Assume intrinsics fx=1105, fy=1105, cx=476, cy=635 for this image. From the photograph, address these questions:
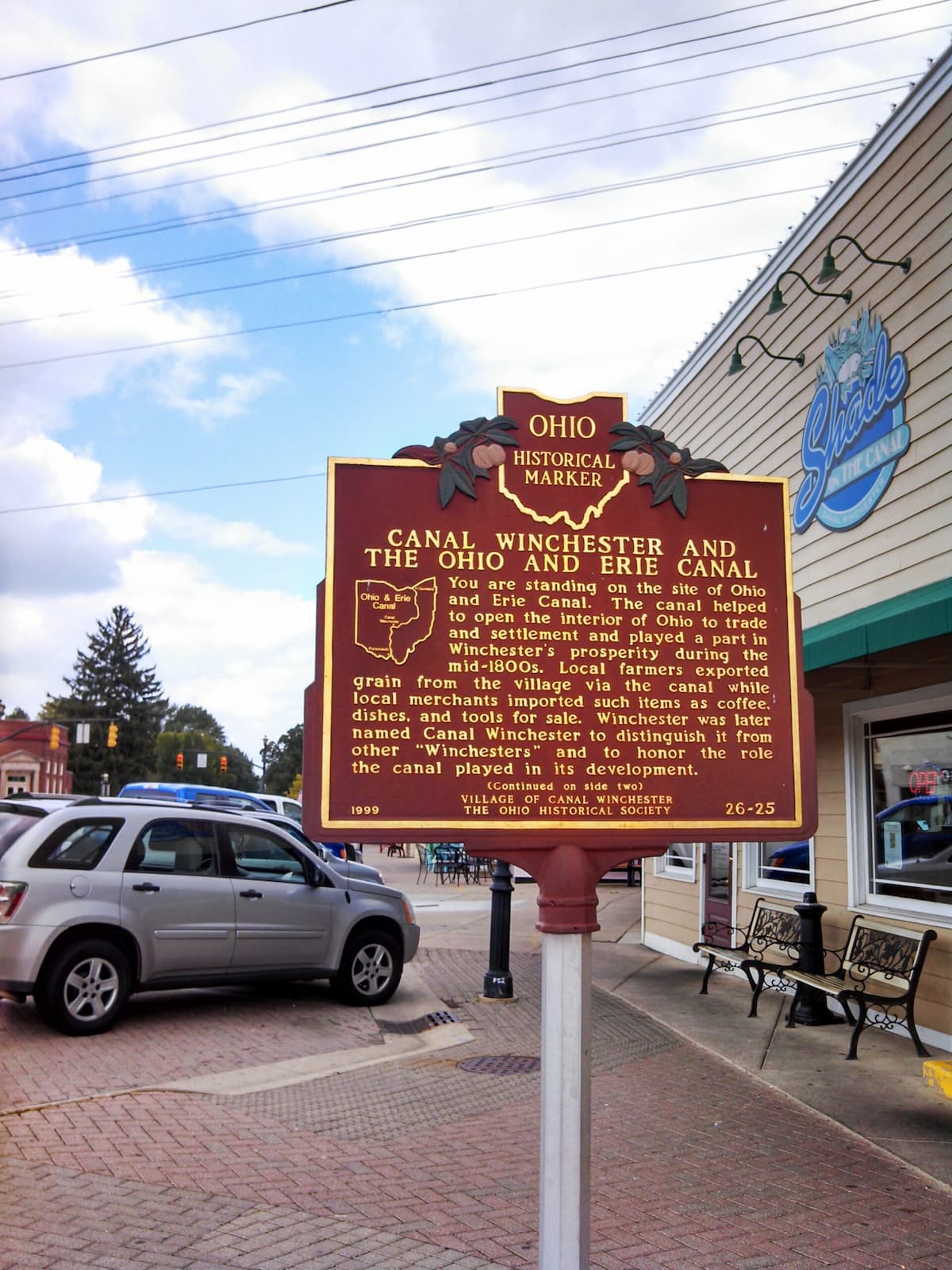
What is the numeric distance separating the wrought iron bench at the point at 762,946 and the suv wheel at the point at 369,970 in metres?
2.89

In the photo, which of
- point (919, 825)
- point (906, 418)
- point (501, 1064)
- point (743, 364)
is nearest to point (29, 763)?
→ point (743, 364)

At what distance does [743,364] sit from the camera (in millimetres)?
12148

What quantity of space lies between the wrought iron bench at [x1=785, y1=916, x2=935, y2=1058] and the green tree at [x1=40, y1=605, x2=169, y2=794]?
299 ft

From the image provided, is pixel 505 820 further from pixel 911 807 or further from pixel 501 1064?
pixel 911 807

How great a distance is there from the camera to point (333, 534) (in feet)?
12.9

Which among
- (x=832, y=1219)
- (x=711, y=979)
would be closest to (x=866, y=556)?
(x=711, y=979)

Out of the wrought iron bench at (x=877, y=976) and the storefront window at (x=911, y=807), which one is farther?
the storefront window at (x=911, y=807)

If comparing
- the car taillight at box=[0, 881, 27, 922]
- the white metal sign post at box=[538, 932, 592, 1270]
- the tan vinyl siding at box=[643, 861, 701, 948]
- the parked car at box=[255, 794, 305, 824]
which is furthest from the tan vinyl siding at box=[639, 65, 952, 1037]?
the parked car at box=[255, 794, 305, 824]

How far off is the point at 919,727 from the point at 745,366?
5.04 m

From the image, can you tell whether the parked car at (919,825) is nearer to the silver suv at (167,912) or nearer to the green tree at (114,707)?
the silver suv at (167,912)

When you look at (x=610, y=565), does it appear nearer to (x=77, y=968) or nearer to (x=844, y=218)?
(x=77, y=968)

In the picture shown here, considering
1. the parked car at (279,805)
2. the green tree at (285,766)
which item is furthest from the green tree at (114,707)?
the parked car at (279,805)

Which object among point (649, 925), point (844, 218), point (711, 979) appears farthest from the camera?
point (649, 925)

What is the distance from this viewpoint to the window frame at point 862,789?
28.8 feet
